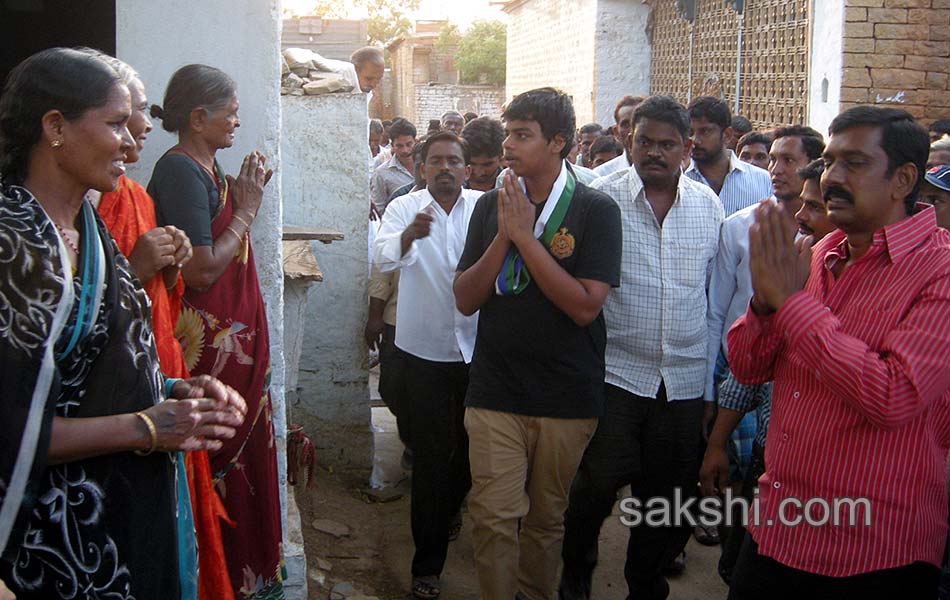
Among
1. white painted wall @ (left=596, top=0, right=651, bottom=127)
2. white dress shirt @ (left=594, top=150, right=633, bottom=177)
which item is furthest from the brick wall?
white painted wall @ (left=596, top=0, right=651, bottom=127)

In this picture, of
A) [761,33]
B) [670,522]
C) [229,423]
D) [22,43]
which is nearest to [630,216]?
[670,522]

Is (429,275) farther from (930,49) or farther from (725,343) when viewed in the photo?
(930,49)

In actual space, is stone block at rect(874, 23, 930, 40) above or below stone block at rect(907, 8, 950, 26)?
below

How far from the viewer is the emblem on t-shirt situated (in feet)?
11.6

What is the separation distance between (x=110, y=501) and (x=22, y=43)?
5479 mm

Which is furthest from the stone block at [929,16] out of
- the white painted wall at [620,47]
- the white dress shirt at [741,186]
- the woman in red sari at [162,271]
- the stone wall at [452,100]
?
the stone wall at [452,100]

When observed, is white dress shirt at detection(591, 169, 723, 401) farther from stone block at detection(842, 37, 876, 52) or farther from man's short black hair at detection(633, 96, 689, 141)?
stone block at detection(842, 37, 876, 52)

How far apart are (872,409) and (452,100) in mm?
25808

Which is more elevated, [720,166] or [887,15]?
[887,15]

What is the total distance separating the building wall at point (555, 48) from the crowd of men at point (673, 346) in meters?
9.35

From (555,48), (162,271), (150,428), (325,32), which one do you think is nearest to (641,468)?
(162,271)

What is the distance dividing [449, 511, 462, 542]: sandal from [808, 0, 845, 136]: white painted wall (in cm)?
454

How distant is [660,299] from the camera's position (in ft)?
12.5

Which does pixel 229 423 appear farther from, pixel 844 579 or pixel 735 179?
pixel 735 179
